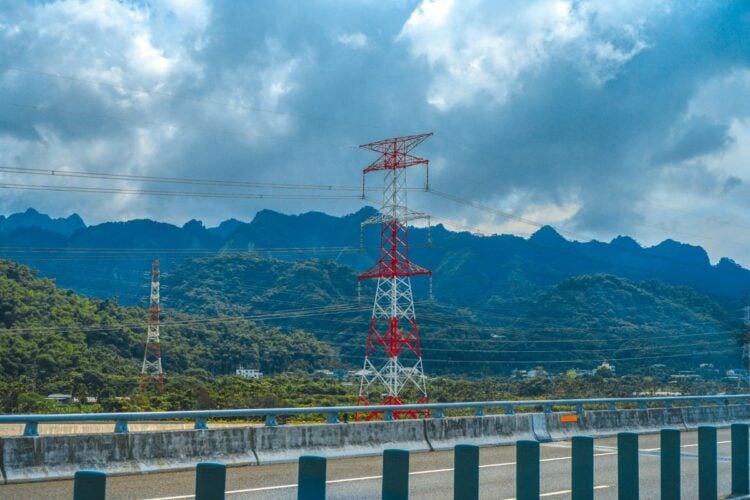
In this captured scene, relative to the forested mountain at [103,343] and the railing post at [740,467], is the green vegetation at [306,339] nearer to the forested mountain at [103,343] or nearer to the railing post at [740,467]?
the forested mountain at [103,343]

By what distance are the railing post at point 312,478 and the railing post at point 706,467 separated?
18.1 feet

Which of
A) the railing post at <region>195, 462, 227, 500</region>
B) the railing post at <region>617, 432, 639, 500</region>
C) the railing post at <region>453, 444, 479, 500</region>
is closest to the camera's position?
the railing post at <region>195, 462, 227, 500</region>

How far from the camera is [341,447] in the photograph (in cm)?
1705

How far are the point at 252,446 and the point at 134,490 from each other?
3437 mm

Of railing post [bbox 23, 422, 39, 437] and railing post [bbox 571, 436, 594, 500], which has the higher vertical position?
railing post [bbox 571, 436, 594, 500]

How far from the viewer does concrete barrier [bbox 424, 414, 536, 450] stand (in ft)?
62.2

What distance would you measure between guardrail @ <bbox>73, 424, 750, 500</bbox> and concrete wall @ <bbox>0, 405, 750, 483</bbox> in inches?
278

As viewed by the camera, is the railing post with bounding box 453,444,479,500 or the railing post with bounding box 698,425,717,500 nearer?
the railing post with bounding box 453,444,479,500

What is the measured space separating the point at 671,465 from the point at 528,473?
2652mm

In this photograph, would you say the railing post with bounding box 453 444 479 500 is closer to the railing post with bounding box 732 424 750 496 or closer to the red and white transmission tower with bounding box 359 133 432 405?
the railing post with bounding box 732 424 750 496

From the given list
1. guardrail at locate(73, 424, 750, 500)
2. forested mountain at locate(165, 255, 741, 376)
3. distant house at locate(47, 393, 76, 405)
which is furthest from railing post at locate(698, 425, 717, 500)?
forested mountain at locate(165, 255, 741, 376)

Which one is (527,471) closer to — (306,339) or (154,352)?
(154,352)

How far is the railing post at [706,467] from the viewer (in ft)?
31.1

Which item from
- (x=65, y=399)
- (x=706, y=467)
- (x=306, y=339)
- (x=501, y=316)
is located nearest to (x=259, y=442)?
(x=706, y=467)
